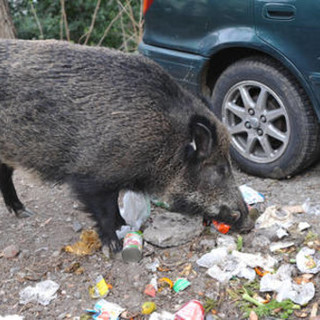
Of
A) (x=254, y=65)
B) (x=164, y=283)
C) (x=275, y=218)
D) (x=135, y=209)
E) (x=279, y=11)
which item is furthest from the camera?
(x=254, y=65)

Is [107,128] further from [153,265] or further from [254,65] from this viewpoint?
[254,65]

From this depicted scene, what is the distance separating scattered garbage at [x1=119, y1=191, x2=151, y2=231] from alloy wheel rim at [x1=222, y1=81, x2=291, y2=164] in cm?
108

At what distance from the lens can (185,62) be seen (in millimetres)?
4832

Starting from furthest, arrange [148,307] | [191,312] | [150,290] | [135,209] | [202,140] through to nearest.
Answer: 1. [135,209]
2. [202,140]
3. [150,290]
4. [148,307]
5. [191,312]

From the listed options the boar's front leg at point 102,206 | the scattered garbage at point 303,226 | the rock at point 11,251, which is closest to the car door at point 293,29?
the scattered garbage at point 303,226

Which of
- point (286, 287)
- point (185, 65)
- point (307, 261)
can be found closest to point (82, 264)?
point (286, 287)

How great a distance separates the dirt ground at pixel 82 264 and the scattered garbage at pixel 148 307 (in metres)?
0.07

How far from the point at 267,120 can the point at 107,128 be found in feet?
5.23

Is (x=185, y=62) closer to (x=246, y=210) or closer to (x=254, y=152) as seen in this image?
(x=254, y=152)

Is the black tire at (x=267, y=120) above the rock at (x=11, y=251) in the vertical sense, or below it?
above

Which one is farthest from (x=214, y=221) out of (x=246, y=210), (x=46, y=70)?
(x=46, y=70)

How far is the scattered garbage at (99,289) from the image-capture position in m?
3.52

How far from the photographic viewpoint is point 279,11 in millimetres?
4051

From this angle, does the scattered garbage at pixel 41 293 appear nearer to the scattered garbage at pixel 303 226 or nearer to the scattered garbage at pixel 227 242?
the scattered garbage at pixel 227 242
